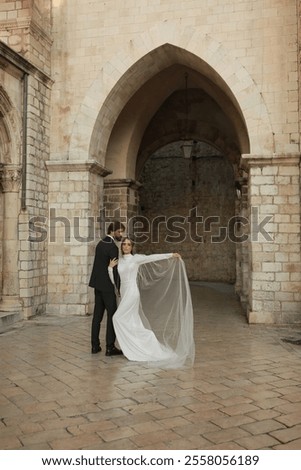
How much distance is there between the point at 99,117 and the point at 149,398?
6.00m

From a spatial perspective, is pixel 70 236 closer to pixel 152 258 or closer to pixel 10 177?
pixel 10 177

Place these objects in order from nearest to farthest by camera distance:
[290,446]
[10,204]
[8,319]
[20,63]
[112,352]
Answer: [290,446]
[112,352]
[8,319]
[20,63]
[10,204]

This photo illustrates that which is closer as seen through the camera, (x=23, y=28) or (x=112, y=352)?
(x=112, y=352)

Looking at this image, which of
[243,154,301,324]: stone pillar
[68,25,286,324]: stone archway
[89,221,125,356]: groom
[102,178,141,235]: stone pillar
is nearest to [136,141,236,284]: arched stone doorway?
[102,178,141,235]: stone pillar

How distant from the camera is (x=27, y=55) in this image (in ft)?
25.2

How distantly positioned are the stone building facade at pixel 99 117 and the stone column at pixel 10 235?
0.06 ft

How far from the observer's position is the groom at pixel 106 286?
16.9 feet

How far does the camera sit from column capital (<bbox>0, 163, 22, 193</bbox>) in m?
7.42

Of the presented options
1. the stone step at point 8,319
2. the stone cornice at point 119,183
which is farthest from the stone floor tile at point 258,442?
the stone cornice at point 119,183

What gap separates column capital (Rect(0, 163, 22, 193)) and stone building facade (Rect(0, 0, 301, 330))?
17 mm

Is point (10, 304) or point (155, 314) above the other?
point (155, 314)

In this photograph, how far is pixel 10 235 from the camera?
294 inches

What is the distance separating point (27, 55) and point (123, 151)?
332cm

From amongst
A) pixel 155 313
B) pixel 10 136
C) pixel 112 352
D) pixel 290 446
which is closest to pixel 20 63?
pixel 10 136
